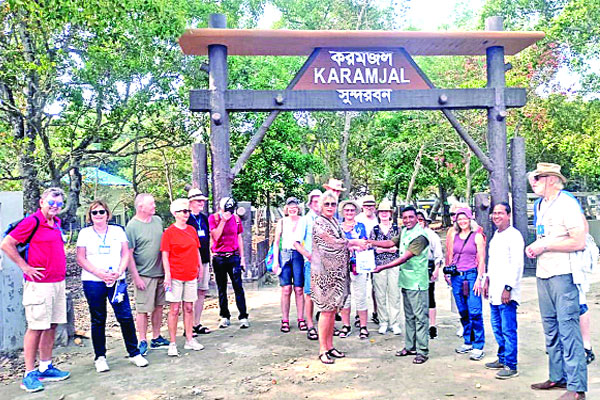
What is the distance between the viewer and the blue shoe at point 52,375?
439 cm

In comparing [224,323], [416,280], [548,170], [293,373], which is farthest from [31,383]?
[548,170]

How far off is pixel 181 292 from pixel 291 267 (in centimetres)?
134

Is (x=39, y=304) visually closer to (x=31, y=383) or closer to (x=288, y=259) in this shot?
(x=31, y=383)

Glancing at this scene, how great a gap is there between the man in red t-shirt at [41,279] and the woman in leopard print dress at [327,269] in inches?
90.0

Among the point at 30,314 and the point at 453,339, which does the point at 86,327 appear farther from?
the point at 453,339

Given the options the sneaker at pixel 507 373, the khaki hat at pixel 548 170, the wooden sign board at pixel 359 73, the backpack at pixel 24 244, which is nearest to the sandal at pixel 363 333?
the sneaker at pixel 507 373

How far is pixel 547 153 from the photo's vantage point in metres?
21.7

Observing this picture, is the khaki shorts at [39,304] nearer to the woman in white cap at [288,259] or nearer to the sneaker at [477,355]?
the woman in white cap at [288,259]

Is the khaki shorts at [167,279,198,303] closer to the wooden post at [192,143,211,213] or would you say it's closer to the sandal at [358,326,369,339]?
the sandal at [358,326,369,339]

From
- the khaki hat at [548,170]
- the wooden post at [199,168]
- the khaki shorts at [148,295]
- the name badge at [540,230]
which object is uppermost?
the wooden post at [199,168]

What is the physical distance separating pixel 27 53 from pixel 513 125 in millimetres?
14340

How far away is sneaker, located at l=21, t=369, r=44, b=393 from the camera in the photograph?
13.7 ft

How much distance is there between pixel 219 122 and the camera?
748cm

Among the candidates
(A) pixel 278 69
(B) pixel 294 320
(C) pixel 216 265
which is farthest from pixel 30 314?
(A) pixel 278 69
